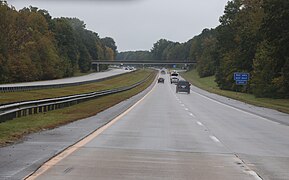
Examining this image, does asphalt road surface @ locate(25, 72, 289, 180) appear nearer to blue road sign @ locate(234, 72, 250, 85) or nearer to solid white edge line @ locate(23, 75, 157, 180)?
solid white edge line @ locate(23, 75, 157, 180)

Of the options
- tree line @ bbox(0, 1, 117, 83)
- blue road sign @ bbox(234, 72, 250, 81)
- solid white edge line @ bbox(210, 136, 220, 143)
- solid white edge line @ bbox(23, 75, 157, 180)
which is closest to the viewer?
solid white edge line @ bbox(23, 75, 157, 180)

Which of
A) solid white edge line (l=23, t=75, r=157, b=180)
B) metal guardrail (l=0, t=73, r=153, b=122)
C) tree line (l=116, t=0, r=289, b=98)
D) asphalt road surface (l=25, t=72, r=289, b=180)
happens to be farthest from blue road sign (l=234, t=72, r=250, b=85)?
solid white edge line (l=23, t=75, r=157, b=180)

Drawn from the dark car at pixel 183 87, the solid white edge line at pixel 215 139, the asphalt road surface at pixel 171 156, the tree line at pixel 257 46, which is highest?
the tree line at pixel 257 46

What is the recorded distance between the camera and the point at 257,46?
270 feet

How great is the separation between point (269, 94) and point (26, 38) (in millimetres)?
66098

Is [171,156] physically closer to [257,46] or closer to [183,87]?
[183,87]

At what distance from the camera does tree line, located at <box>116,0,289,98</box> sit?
52719 mm

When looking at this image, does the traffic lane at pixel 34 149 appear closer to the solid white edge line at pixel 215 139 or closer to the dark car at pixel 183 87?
the solid white edge line at pixel 215 139

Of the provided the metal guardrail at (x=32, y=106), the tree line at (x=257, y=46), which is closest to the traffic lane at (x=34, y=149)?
the metal guardrail at (x=32, y=106)

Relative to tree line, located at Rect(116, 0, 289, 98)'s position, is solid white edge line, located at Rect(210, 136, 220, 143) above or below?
below

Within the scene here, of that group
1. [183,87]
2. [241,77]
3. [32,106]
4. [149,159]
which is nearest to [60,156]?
[149,159]

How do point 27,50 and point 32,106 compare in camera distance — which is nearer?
point 32,106

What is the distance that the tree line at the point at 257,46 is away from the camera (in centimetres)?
5272

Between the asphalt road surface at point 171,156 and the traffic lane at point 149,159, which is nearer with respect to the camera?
the traffic lane at point 149,159
